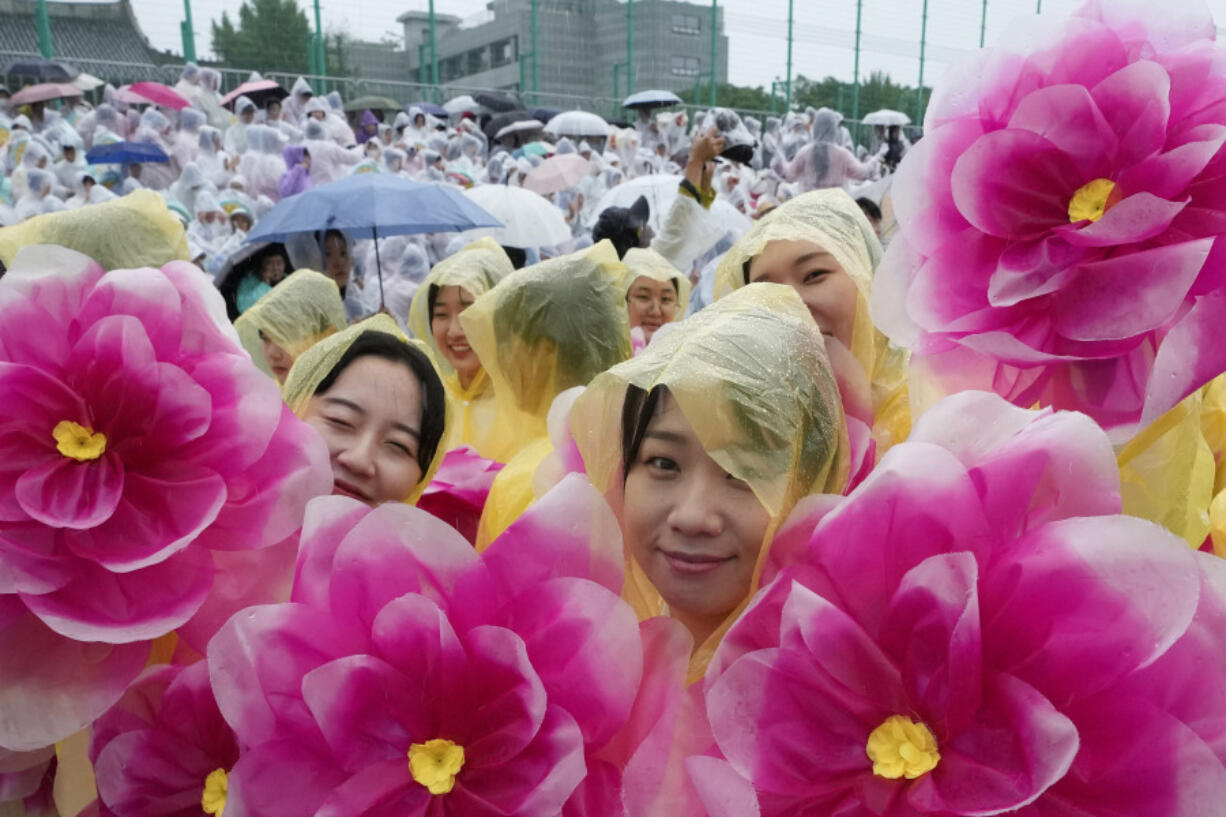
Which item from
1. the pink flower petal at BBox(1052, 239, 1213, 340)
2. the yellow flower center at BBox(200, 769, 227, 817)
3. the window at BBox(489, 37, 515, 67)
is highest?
the window at BBox(489, 37, 515, 67)

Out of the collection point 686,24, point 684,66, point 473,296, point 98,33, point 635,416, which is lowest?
point 473,296

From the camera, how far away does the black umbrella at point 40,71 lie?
12.3 m

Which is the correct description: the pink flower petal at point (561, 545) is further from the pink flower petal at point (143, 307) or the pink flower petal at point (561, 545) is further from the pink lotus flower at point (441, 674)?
the pink flower petal at point (143, 307)

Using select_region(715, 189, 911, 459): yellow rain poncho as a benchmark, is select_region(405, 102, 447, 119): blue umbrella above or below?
below

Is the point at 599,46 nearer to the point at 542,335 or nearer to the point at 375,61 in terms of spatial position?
the point at 375,61

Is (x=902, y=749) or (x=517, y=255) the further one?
(x=517, y=255)

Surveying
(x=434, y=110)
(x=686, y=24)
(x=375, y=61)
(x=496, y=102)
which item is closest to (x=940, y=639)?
(x=434, y=110)

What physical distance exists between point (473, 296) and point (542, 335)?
2.69 ft

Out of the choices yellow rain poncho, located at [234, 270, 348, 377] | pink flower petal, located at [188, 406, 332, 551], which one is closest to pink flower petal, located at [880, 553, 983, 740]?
pink flower petal, located at [188, 406, 332, 551]

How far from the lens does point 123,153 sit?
1038 cm

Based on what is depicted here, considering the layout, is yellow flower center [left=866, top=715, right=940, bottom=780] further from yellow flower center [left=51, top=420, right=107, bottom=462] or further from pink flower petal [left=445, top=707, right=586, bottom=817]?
yellow flower center [left=51, top=420, right=107, bottom=462]

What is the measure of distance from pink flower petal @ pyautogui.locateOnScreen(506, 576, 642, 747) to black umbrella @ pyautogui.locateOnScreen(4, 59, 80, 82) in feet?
45.3

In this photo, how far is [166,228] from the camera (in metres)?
1.92

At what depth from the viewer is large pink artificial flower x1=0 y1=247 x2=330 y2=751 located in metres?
1.00
